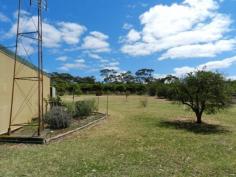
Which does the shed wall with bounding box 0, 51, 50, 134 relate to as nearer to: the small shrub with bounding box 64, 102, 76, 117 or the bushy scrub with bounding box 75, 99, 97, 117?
the small shrub with bounding box 64, 102, 76, 117

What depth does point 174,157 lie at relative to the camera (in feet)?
32.6

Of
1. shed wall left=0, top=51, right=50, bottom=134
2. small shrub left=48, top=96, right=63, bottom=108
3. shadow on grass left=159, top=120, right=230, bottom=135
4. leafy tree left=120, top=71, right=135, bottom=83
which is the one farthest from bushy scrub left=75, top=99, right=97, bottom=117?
leafy tree left=120, top=71, right=135, bottom=83

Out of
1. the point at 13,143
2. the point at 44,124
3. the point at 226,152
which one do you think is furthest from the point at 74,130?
the point at 226,152

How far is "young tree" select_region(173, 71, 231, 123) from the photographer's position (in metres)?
18.5

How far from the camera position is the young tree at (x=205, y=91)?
18453mm

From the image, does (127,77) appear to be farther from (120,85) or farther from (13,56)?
(13,56)

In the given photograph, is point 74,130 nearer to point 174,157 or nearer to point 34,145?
point 34,145

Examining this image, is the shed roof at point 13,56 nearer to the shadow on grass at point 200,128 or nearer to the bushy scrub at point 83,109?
the bushy scrub at point 83,109

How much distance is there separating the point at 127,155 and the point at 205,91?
989 centimetres

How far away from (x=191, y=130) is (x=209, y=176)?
896 centimetres

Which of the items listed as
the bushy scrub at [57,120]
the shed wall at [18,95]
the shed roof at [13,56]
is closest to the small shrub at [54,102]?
the shed wall at [18,95]

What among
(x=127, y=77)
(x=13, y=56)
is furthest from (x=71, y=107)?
(x=127, y=77)

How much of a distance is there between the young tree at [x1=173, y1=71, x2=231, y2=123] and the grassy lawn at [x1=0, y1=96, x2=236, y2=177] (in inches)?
125

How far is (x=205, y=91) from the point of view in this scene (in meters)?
18.7
